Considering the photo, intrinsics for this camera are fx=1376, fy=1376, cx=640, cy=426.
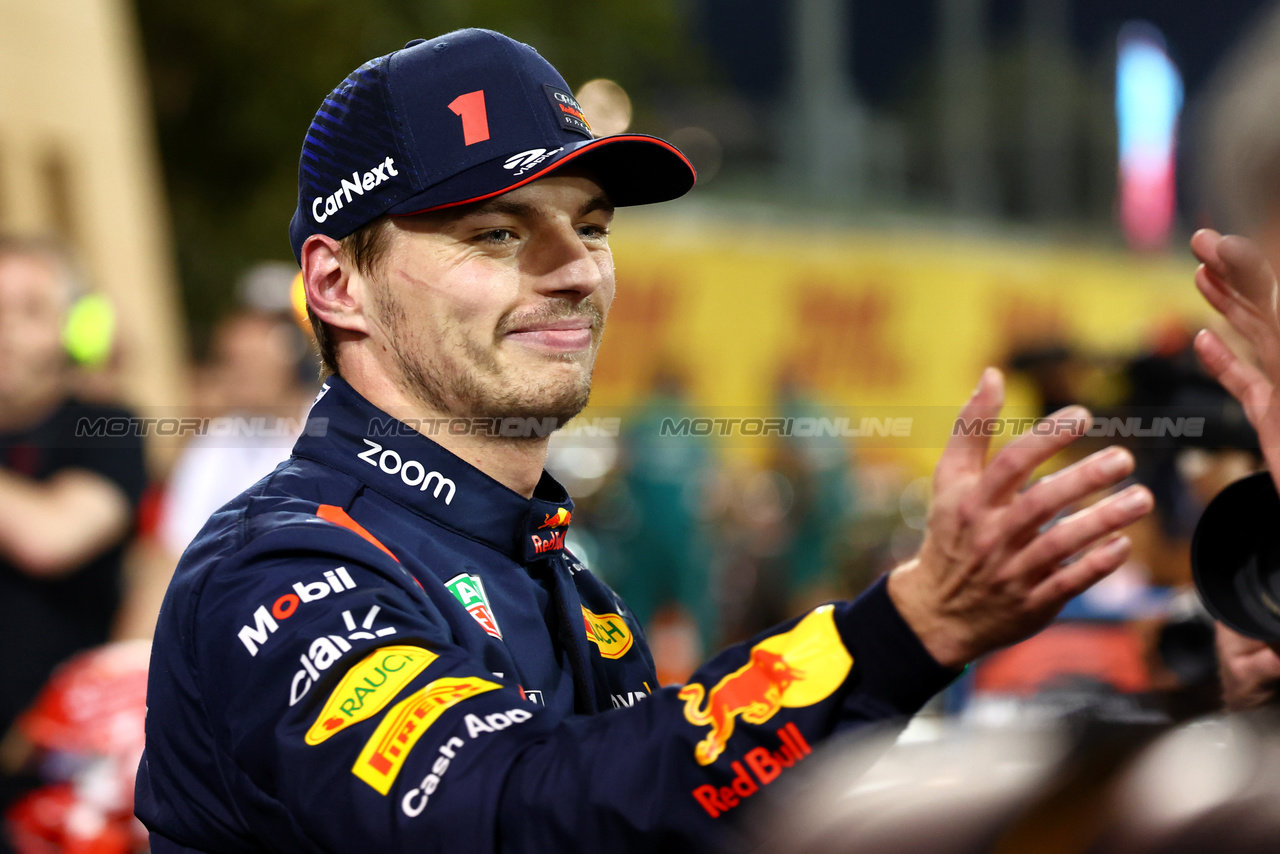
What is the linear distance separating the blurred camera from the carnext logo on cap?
3.81 ft

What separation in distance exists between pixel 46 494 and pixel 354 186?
247 cm

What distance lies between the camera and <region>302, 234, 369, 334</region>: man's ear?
2082 mm

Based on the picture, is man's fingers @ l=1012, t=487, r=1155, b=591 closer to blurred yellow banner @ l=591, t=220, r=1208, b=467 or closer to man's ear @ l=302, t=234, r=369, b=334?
man's ear @ l=302, t=234, r=369, b=334

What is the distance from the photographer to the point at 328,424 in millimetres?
2029

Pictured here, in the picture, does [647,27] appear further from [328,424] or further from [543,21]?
[328,424]

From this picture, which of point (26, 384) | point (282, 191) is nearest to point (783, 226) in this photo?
point (282, 191)

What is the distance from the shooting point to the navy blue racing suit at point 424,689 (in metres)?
1.35

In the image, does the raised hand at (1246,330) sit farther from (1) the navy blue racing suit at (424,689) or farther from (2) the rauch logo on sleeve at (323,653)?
(2) the rauch logo on sleeve at (323,653)

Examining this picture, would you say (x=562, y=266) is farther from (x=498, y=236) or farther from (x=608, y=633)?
(x=608, y=633)

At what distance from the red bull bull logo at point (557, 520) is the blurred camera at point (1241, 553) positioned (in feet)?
3.03

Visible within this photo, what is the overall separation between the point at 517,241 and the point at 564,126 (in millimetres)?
179

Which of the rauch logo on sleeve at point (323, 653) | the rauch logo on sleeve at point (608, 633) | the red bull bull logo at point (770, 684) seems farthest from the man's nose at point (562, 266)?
the red bull bull logo at point (770, 684)

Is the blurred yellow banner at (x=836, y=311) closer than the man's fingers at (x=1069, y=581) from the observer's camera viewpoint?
No

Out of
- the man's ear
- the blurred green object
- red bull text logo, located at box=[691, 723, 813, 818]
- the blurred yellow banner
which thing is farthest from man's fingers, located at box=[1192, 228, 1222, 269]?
the blurred yellow banner
